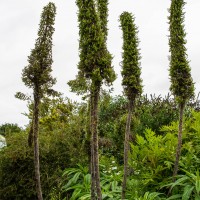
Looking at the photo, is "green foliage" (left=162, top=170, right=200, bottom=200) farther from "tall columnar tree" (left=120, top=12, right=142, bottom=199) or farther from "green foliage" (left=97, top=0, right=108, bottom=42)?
"green foliage" (left=97, top=0, right=108, bottom=42)

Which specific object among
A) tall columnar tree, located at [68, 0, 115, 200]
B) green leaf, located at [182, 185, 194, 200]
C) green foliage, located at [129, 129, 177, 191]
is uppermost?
tall columnar tree, located at [68, 0, 115, 200]

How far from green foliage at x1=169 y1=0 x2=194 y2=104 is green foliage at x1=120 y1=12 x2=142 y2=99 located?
1078 mm

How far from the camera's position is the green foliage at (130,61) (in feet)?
28.0

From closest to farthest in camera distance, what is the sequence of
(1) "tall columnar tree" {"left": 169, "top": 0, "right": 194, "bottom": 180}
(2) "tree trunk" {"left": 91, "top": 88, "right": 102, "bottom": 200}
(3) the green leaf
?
1. (2) "tree trunk" {"left": 91, "top": 88, "right": 102, "bottom": 200}
2. (3) the green leaf
3. (1) "tall columnar tree" {"left": 169, "top": 0, "right": 194, "bottom": 180}

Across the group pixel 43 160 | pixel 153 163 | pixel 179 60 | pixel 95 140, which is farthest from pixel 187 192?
pixel 43 160

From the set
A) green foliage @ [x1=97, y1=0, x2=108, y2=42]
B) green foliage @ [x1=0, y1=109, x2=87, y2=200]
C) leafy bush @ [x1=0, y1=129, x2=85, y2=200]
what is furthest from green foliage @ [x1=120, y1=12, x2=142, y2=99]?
leafy bush @ [x1=0, y1=129, x2=85, y2=200]

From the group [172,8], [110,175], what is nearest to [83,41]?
[172,8]

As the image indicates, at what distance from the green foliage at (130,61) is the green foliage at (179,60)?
1078 mm

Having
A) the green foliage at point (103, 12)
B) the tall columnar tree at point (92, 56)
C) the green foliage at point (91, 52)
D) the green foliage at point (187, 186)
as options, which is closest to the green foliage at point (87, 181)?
the green foliage at point (187, 186)

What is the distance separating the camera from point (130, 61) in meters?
8.55

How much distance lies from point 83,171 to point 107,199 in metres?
2.20

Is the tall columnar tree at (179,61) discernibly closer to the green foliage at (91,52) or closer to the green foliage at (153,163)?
the green foliage at (153,163)

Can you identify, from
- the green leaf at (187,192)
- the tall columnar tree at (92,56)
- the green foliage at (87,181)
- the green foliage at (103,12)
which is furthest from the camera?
the green foliage at (87,181)

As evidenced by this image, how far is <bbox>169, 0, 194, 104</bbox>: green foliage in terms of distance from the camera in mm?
9344
